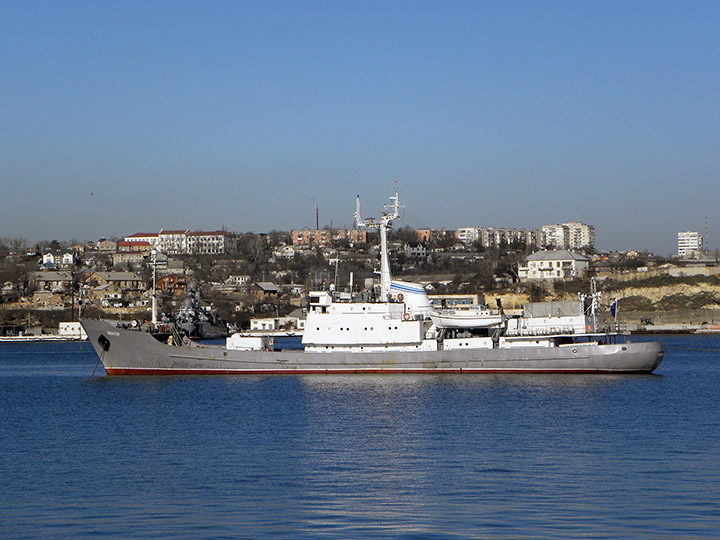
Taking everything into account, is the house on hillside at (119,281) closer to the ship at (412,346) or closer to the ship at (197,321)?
the ship at (197,321)

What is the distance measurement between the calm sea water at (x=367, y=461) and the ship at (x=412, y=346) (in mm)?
3373

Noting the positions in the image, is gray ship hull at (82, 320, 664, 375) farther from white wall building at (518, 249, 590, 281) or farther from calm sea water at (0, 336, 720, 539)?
white wall building at (518, 249, 590, 281)

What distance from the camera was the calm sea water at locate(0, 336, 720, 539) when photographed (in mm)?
17000

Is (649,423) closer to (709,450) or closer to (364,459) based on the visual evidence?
(709,450)

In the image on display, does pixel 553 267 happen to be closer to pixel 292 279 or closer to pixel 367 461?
pixel 292 279

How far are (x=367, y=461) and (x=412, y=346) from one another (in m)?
21.5

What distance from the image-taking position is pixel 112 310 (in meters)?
131

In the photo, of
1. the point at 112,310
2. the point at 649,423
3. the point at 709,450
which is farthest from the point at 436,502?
the point at 112,310

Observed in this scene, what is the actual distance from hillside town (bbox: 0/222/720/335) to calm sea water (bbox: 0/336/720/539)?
6618 centimetres

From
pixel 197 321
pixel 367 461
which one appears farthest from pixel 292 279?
pixel 367 461

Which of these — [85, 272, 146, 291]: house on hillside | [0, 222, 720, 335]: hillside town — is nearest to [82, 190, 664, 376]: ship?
[0, 222, 720, 335]: hillside town

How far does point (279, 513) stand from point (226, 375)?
29002 millimetres

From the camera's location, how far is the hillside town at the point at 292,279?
4840 inches

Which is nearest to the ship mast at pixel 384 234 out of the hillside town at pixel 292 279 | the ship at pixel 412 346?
the ship at pixel 412 346
